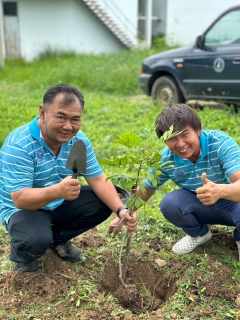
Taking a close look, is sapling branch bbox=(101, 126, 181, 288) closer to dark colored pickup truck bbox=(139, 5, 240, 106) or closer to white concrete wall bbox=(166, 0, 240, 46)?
dark colored pickup truck bbox=(139, 5, 240, 106)

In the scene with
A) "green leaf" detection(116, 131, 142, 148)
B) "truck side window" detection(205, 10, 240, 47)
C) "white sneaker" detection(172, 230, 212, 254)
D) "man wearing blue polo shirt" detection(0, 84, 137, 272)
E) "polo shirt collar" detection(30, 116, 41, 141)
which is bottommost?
"white sneaker" detection(172, 230, 212, 254)

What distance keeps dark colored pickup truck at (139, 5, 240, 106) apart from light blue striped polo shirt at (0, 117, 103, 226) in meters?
4.39

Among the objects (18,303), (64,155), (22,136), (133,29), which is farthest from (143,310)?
(133,29)

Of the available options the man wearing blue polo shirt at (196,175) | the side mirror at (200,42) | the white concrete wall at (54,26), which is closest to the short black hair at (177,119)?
the man wearing blue polo shirt at (196,175)

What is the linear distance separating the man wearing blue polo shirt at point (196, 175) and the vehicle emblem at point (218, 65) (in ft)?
13.5

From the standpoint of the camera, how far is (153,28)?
62.2 ft

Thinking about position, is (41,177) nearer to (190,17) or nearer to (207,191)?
(207,191)

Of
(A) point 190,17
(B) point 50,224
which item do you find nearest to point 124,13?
(A) point 190,17

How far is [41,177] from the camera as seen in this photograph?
9.48 feet

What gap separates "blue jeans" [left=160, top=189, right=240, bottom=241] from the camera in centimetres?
310

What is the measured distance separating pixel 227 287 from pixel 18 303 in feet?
4.21

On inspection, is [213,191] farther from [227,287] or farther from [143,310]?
[143,310]

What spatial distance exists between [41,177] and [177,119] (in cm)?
92

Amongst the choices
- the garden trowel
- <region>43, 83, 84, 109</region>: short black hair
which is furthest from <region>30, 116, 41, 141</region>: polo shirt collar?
the garden trowel
